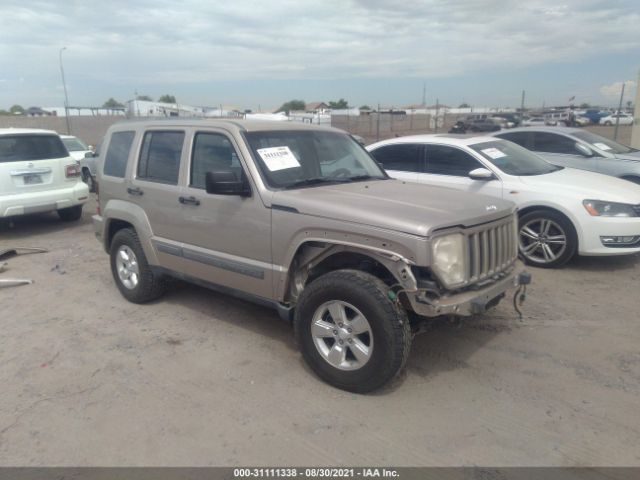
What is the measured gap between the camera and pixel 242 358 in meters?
4.38

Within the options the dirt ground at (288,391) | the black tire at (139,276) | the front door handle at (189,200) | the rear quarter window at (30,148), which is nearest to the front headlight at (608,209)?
the dirt ground at (288,391)

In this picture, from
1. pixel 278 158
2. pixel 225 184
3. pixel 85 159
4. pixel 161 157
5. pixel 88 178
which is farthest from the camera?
pixel 88 178

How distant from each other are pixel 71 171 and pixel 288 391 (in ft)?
25.1

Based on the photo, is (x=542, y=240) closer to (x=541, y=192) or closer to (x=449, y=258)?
(x=541, y=192)

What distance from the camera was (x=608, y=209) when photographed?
20.5 ft

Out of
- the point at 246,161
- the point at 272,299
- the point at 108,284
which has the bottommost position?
the point at 108,284

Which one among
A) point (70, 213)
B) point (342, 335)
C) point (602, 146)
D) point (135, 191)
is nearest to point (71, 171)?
point (70, 213)

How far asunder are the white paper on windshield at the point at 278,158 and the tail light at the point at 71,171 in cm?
659

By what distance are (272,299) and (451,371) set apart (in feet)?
4.96

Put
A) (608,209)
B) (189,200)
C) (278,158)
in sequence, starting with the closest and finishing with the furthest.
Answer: (278,158)
(189,200)
(608,209)

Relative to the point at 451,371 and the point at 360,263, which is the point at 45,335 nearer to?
the point at 360,263

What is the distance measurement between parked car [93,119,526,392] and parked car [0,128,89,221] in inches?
165

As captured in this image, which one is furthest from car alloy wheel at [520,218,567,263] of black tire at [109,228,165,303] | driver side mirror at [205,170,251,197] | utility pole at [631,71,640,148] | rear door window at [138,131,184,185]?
utility pole at [631,71,640,148]

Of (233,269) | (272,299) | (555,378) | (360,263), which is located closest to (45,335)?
(233,269)
